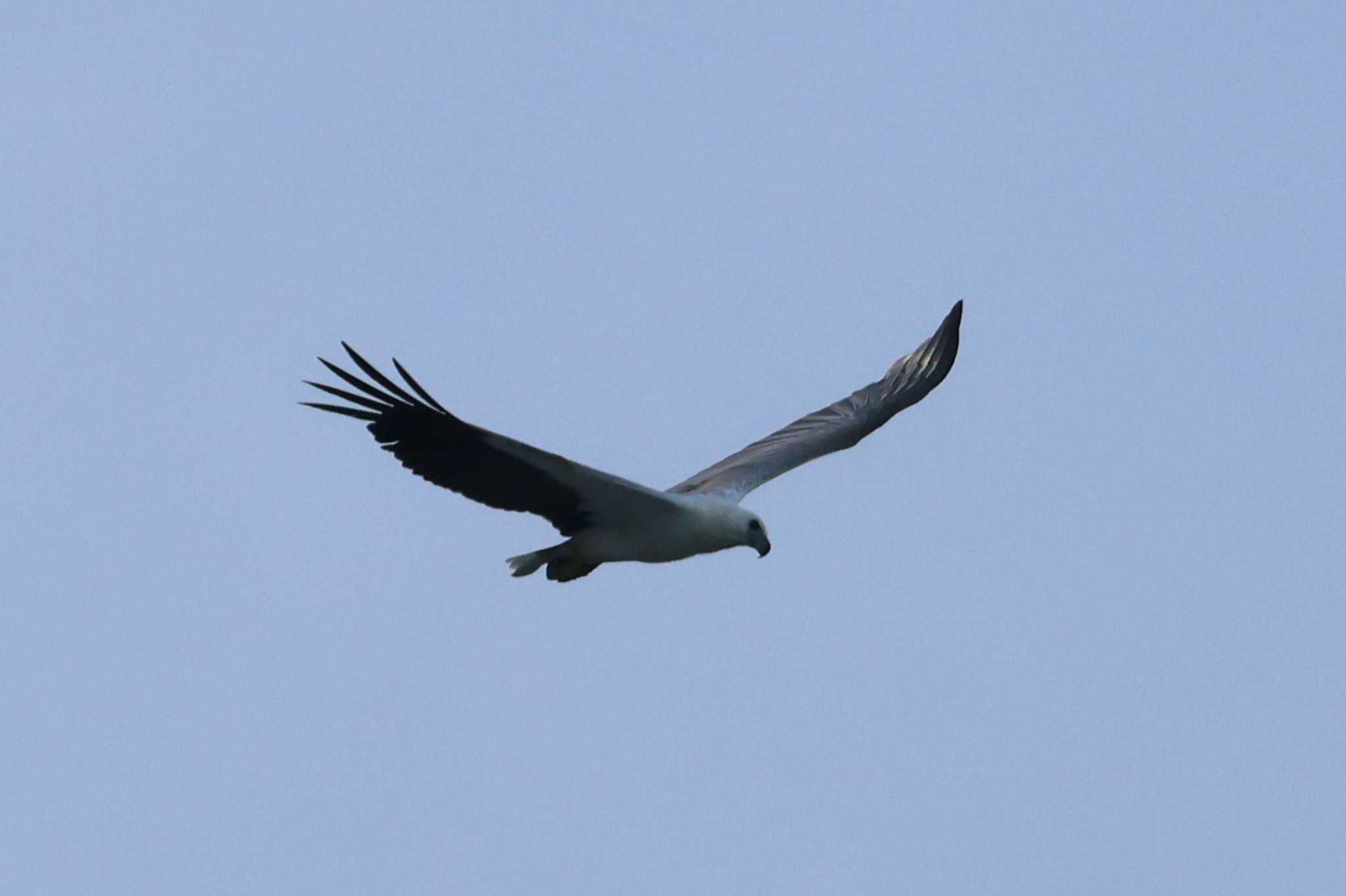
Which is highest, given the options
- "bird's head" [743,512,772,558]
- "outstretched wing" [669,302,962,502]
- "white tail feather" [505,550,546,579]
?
"outstretched wing" [669,302,962,502]

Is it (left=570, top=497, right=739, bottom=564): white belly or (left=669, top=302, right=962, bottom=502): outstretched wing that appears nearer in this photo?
(left=570, top=497, right=739, bottom=564): white belly

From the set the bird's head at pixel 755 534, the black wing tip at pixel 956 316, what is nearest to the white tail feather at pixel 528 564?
the bird's head at pixel 755 534

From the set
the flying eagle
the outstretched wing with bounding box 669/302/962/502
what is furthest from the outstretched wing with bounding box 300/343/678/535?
the outstretched wing with bounding box 669/302/962/502

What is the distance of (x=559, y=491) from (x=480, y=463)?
515 mm

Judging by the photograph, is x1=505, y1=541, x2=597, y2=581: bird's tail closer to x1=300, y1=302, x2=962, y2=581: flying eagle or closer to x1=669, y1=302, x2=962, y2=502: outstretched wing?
x1=300, y1=302, x2=962, y2=581: flying eagle

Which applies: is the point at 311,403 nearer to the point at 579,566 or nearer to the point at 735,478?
the point at 579,566

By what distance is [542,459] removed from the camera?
35.9 ft

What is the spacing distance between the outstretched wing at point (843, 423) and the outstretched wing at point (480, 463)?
1802mm

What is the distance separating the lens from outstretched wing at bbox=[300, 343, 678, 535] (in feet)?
35.6

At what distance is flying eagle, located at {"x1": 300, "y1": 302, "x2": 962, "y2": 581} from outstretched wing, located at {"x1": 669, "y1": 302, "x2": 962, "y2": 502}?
3.8 inches

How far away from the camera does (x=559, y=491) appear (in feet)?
37.3

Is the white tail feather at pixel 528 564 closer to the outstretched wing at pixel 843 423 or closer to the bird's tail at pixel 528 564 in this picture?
the bird's tail at pixel 528 564

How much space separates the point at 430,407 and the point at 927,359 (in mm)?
5169

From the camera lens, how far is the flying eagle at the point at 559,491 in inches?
429
